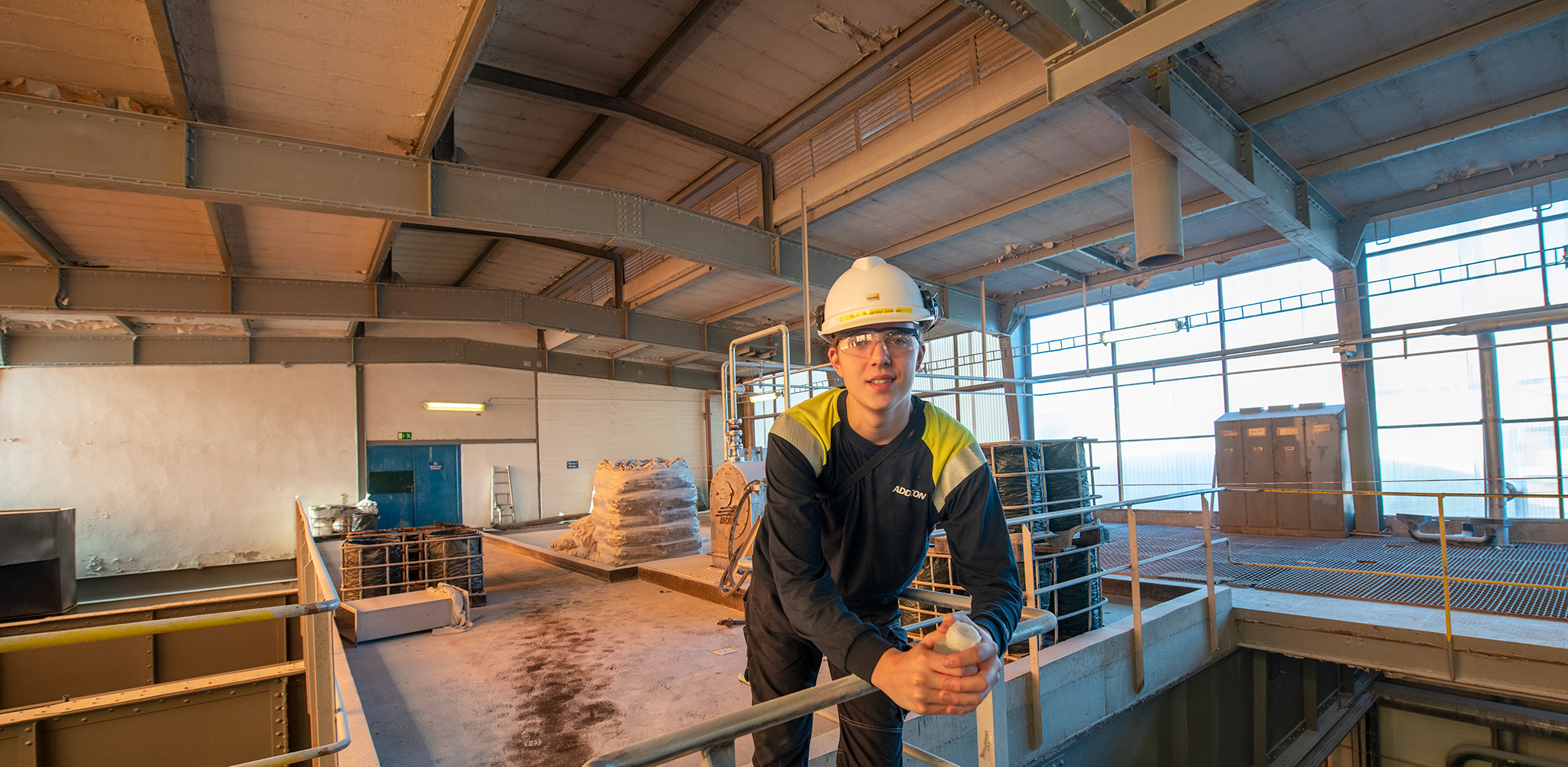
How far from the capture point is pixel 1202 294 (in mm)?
12375

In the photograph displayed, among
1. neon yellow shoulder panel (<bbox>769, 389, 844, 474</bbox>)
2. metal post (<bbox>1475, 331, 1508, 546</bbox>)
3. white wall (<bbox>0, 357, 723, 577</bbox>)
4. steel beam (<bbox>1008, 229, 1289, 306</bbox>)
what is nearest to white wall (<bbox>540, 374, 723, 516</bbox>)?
white wall (<bbox>0, 357, 723, 577</bbox>)

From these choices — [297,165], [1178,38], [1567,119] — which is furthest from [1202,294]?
[297,165]

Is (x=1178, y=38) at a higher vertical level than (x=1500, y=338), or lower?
higher

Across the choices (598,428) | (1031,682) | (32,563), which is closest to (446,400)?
(598,428)

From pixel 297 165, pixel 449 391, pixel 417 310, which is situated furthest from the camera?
pixel 449 391

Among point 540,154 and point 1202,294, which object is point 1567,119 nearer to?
point 1202,294

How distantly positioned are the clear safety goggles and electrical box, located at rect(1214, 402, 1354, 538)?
10.1 m

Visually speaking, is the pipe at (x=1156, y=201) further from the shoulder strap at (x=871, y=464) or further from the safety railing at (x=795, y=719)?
the shoulder strap at (x=871, y=464)

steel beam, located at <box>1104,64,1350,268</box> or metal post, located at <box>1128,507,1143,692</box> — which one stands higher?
steel beam, located at <box>1104,64,1350,268</box>

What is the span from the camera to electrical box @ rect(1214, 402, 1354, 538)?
9898 mm

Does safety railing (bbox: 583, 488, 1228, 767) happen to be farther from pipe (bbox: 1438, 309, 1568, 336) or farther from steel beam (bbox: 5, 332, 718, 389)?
steel beam (bbox: 5, 332, 718, 389)

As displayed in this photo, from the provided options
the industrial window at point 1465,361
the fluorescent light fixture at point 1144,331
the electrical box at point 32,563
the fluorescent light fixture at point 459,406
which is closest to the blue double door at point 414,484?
the fluorescent light fixture at point 459,406

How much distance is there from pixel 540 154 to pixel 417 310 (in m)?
4.36

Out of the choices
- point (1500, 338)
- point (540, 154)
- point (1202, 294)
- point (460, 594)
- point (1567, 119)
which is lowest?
point (460, 594)
